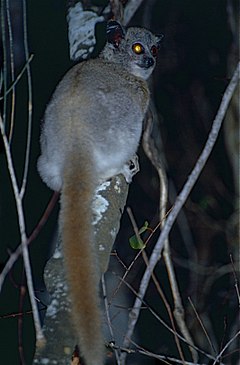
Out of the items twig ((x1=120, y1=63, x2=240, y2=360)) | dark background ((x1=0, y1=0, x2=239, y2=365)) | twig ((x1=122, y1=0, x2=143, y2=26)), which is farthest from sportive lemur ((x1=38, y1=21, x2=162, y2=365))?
dark background ((x1=0, y1=0, x2=239, y2=365))

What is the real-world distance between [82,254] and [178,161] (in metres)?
4.01

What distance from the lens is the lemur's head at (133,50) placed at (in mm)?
3797

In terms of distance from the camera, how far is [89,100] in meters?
2.97

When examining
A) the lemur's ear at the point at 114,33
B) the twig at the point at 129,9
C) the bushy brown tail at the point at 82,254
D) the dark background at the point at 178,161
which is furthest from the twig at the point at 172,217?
the dark background at the point at 178,161

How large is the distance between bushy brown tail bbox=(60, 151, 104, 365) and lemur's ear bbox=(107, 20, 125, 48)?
1204 millimetres

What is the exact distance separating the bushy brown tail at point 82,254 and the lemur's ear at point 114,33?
120 centimetres

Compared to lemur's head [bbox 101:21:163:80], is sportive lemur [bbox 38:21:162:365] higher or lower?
lower

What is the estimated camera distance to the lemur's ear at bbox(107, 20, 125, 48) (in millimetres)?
3682

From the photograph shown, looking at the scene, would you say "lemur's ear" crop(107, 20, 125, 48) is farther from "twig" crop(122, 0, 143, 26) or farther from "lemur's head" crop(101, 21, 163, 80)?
"twig" crop(122, 0, 143, 26)

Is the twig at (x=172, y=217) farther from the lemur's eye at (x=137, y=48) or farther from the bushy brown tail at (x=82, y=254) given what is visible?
the lemur's eye at (x=137, y=48)

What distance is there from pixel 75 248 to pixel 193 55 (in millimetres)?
4058

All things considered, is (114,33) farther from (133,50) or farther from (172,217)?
(172,217)

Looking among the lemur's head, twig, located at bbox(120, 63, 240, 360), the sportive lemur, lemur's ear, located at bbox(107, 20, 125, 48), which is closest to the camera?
twig, located at bbox(120, 63, 240, 360)

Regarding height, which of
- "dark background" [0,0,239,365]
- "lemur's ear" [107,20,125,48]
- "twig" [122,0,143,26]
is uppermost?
"twig" [122,0,143,26]
